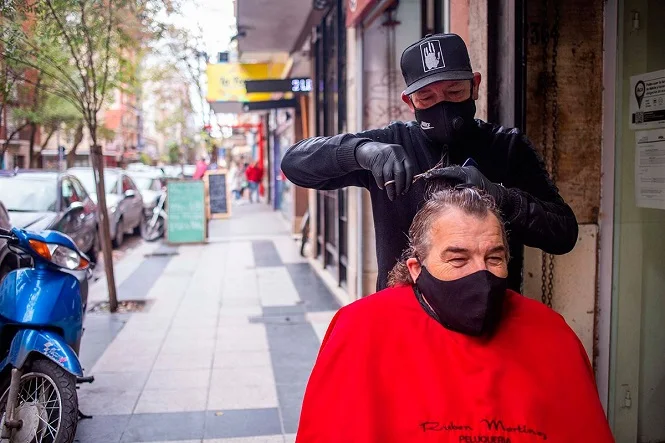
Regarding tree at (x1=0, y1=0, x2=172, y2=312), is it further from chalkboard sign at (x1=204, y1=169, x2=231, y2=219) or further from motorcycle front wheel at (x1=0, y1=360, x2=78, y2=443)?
chalkboard sign at (x1=204, y1=169, x2=231, y2=219)

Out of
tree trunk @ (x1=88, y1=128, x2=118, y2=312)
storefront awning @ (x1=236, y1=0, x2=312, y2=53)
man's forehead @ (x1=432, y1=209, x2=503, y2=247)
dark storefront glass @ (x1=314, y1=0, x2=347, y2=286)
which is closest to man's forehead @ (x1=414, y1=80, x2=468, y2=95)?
man's forehead @ (x1=432, y1=209, x2=503, y2=247)

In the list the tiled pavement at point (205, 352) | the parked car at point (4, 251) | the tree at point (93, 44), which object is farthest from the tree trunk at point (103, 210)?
the parked car at point (4, 251)

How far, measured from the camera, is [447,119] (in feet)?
7.38

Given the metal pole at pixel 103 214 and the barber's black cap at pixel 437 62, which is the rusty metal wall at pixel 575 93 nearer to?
the barber's black cap at pixel 437 62

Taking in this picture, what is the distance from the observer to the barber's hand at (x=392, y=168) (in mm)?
1991

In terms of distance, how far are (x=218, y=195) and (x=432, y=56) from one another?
15823 millimetres

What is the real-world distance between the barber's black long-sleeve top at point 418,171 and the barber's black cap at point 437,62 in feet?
0.71

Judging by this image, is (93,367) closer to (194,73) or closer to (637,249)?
(637,249)

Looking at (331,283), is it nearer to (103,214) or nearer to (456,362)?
(103,214)

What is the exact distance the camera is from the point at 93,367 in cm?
557

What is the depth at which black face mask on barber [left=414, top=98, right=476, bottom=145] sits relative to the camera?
2248 mm

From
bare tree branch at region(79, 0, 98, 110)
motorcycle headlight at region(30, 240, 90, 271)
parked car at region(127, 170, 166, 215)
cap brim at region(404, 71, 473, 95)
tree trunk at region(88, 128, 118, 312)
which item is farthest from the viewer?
parked car at region(127, 170, 166, 215)

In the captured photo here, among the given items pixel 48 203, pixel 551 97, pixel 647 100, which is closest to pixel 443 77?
pixel 551 97

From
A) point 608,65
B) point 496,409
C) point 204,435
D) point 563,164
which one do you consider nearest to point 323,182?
point 496,409
